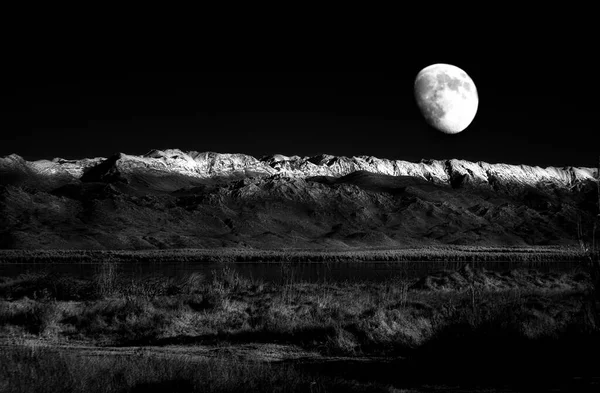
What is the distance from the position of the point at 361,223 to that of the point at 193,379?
164 meters

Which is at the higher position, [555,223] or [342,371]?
[342,371]

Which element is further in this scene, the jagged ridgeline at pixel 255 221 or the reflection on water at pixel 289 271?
the jagged ridgeline at pixel 255 221

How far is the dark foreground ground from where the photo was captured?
454 inches

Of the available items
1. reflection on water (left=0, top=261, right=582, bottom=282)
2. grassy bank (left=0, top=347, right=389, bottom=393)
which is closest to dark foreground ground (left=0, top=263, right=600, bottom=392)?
grassy bank (left=0, top=347, right=389, bottom=393)

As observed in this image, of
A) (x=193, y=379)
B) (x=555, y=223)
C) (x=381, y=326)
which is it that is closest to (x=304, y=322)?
(x=381, y=326)

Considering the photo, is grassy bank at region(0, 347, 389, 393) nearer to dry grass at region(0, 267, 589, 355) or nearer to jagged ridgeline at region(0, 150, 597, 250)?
dry grass at region(0, 267, 589, 355)

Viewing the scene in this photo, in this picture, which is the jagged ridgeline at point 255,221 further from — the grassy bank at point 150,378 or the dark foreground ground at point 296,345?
the grassy bank at point 150,378

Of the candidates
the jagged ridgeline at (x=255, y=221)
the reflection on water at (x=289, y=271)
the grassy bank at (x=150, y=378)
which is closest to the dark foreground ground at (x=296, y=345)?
the grassy bank at (x=150, y=378)

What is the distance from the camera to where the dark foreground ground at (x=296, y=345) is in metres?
11.5

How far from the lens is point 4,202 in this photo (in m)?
149

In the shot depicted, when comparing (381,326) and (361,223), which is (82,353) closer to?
(381,326)

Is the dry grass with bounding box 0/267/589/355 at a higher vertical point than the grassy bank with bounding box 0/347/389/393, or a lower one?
lower

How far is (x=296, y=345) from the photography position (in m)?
17.5

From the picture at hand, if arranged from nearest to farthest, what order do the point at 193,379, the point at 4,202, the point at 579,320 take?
the point at 193,379 → the point at 579,320 → the point at 4,202
